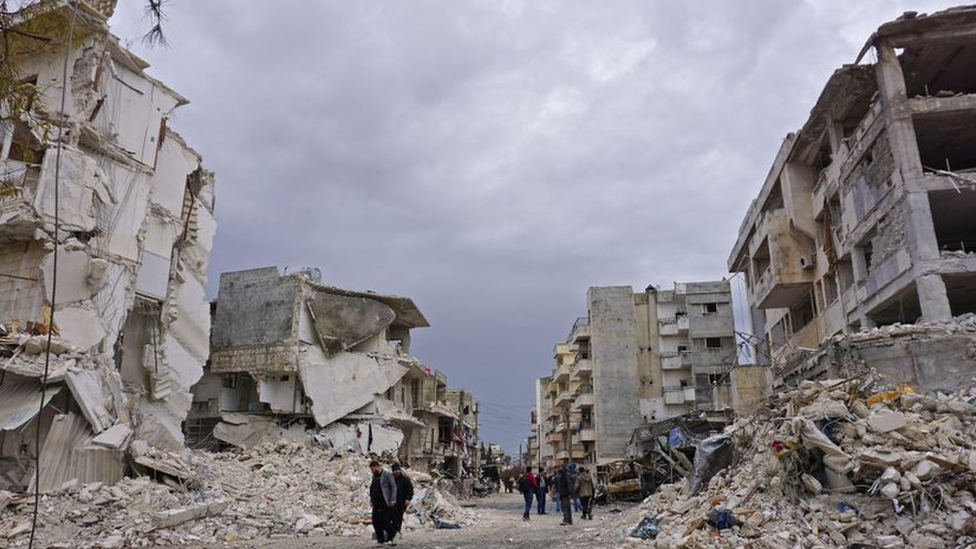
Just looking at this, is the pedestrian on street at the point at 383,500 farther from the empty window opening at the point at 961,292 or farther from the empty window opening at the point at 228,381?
the empty window opening at the point at 228,381

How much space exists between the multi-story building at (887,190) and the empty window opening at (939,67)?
1.7 inches

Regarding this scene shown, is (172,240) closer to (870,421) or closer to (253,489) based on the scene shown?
(253,489)

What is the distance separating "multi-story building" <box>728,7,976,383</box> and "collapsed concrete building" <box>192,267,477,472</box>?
1837 cm

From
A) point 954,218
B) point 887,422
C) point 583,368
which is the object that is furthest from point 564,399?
point 887,422

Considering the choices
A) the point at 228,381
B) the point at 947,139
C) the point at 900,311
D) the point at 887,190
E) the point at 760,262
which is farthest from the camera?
the point at 228,381

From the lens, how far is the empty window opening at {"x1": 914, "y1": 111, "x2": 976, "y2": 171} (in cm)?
2025

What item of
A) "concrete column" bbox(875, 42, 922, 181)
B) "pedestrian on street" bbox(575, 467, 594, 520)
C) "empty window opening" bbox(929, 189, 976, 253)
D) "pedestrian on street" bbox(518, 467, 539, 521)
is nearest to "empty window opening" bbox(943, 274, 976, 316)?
"empty window opening" bbox(929, 189, 976, 253)

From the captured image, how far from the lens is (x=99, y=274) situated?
1912 centimetres

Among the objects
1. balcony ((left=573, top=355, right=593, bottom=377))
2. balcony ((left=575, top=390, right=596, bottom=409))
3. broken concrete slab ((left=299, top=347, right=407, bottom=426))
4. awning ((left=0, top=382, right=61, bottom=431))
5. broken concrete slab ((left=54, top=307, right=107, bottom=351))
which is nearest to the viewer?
awning ((left=0, top=382, right=61, bottom=431))

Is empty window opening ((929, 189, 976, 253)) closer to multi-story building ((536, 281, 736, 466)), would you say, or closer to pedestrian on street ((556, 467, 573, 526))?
pedestrian on street ((556, 467, 573, 526))

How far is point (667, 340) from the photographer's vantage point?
5166cm

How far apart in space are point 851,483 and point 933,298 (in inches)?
438

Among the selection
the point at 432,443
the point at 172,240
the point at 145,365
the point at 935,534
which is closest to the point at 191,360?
the point at 145,365

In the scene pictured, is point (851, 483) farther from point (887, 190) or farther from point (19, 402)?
point (19, 402)
